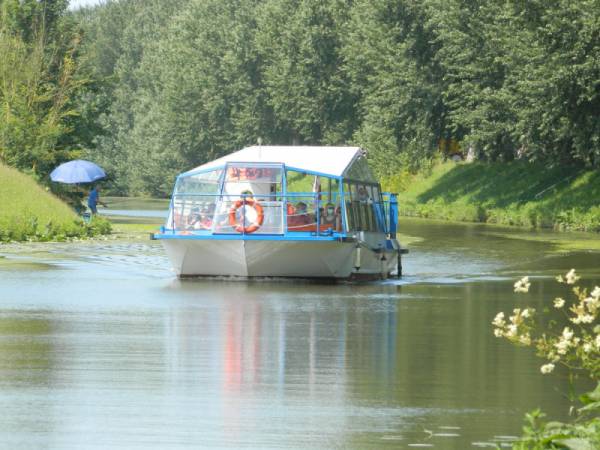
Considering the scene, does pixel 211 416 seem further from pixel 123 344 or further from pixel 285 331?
pixel 285 331

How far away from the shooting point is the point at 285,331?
60.3 feet

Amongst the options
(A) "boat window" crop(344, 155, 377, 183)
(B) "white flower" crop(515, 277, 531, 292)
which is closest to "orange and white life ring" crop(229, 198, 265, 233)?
(A) "boat window" crop(344, 155, 377, 183)

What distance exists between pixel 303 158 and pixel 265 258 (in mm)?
3104

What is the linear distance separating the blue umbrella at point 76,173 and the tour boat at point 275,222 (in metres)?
18.4

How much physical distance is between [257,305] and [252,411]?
1028 centimetres

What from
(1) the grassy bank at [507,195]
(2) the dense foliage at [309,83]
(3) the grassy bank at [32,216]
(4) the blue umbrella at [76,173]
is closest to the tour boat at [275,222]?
(3) the grassy bank at [32,216]

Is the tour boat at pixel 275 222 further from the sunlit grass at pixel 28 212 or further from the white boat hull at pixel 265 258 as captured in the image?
the sunlit grass at pixel 28 212

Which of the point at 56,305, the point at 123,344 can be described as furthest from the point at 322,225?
the point at 123,344

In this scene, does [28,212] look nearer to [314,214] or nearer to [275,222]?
[314,214]

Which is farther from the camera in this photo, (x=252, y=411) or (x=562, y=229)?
(x=562, y=229)

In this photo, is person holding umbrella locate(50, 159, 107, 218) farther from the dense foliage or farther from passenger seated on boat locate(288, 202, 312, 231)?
passenger seated on boat locate(288, 202, 312, 231)

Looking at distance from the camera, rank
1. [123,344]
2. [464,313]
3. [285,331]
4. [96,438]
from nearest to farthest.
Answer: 1. [96,438]
2. [123,344]
3. [285,331]
4. [464,313]

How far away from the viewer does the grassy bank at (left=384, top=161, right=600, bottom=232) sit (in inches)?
2228

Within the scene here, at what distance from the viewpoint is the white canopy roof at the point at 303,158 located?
28.5m
